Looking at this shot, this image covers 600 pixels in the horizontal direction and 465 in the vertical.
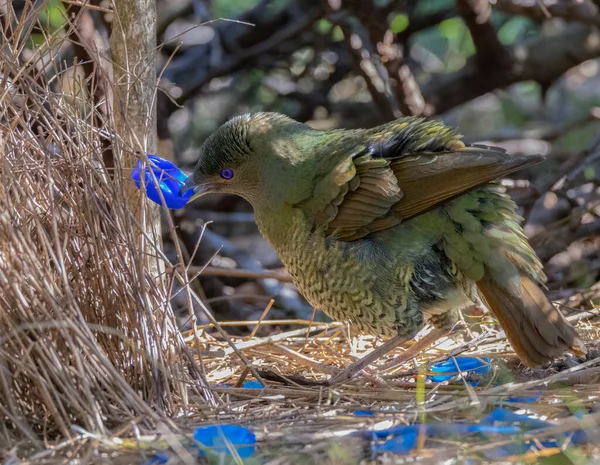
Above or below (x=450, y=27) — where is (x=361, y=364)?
below

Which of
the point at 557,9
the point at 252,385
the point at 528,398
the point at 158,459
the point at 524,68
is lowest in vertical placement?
the point at 528,398

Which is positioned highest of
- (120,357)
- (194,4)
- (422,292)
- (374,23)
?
(194,4)

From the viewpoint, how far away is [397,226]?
3592 mm

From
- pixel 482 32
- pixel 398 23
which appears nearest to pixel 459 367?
pixel 482 32

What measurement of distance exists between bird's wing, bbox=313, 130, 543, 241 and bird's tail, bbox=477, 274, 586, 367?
16.3 inches

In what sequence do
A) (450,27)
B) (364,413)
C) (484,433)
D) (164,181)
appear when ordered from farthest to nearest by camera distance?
1. (450,27)
2. (164,181)
3. (364,413)
4. (484,433)

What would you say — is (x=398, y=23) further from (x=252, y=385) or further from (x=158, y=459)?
(x=158, y=459)

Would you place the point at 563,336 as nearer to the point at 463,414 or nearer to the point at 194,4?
the point at 463,414

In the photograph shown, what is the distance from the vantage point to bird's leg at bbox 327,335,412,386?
138 inches

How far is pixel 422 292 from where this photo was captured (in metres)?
3.55

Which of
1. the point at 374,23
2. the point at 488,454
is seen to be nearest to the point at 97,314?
the point at 488,454

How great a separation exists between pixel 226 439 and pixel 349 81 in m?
5.30

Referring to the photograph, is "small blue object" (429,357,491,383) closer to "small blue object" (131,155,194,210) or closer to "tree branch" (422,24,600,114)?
"small blue object" (131,155,194,210)

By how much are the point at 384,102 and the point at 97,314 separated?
3166mm
